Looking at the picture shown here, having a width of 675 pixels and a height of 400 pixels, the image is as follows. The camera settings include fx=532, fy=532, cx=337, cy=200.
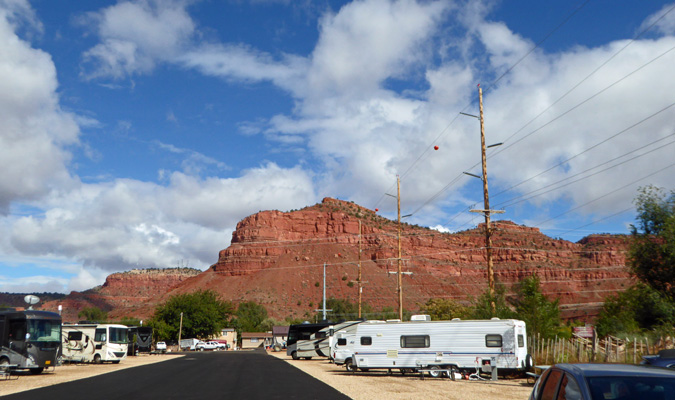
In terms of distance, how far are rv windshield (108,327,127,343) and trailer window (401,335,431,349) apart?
2730cm

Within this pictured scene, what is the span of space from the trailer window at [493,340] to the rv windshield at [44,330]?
23069 mm

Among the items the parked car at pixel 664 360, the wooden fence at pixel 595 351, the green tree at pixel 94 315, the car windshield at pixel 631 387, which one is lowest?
the green tree at pixel 94 315

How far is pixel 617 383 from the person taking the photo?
5594mm

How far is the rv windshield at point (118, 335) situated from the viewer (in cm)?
4409

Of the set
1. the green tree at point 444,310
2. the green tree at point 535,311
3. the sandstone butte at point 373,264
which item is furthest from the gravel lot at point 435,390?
the sandstone butte at point 373,264

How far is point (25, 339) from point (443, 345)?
2152 centimetres

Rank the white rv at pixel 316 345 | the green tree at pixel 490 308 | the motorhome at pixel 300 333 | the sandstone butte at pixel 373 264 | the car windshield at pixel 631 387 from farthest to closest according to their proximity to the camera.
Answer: the sandstone butte at pixel 373 264 → the motorhome at pixel 300 333 → the white rv at pixel 316 345 → the green tree at pixel 490 308 → the car windshield at pixel 631 387

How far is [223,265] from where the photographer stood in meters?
174

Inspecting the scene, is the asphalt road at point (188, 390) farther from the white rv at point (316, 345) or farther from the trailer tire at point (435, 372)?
the white rv at point (316, 345)

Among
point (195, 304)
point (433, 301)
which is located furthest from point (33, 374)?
point (433, 301)

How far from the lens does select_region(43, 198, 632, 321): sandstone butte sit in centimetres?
14188

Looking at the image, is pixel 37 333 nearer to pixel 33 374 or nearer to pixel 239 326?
pixel 33 374

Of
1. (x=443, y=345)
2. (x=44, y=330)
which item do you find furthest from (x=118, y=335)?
(x=443, y=345)

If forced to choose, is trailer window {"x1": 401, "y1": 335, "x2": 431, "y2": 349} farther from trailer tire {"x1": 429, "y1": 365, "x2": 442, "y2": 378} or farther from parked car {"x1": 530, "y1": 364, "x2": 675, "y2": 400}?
parked car {"x1": 530, "y1": 364, "x2": 675, "y2": 400}
